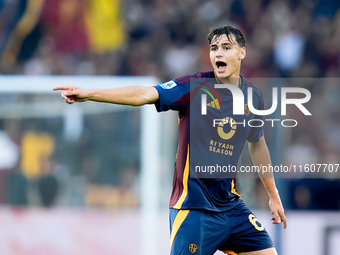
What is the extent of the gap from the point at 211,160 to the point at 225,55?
0.75m

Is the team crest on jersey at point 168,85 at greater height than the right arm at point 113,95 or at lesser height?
greater

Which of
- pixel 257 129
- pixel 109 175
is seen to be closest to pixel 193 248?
pixel 257 129

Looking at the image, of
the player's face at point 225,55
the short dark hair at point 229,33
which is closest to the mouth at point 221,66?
the player's face at point 225,55

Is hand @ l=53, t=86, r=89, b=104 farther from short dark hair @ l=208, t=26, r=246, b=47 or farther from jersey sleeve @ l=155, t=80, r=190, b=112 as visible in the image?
short dark hair @ l=208, t=26, r=246, b=47

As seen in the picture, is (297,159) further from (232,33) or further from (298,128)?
(232,33)

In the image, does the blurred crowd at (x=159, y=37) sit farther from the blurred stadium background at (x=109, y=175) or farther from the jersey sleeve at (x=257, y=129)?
the jersey sleeve at (x=257, y=129)

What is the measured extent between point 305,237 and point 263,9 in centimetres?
496

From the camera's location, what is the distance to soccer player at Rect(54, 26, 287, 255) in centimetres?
475

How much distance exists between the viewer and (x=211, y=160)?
4.78 m

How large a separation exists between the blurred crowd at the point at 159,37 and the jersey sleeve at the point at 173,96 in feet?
19.5

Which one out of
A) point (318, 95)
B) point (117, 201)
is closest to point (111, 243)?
point (117, 201)

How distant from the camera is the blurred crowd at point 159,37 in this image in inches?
432

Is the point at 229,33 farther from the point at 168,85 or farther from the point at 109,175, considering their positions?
the point at 109,175

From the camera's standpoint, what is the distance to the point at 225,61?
4.77 m
